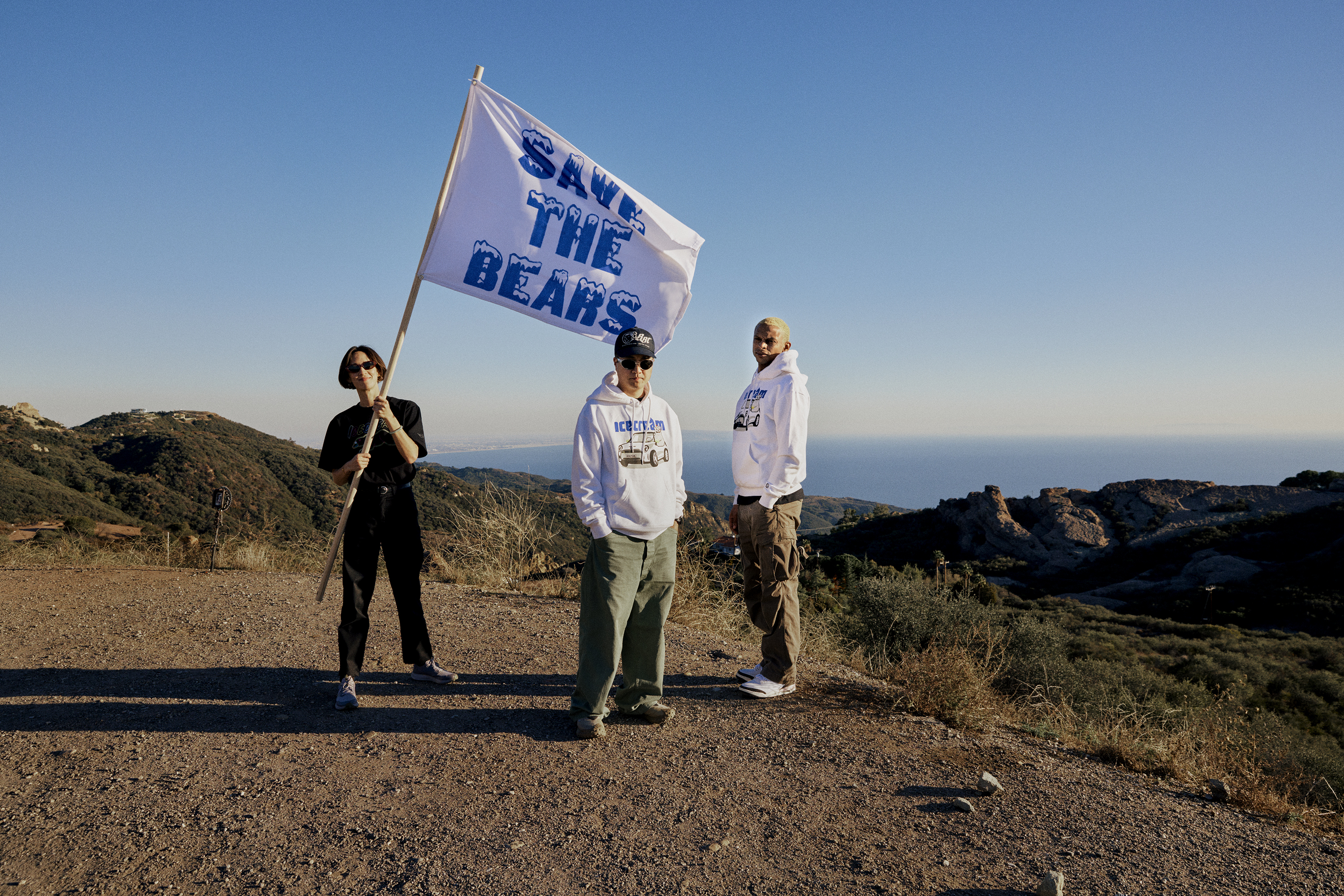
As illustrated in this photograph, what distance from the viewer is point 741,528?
4477mm

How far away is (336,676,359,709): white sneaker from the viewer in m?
3.99

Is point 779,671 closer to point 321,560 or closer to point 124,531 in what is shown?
point 321,560

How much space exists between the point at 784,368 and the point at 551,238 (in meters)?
1.89

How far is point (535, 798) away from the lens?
301 cm

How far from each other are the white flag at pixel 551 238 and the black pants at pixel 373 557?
145 centimetres

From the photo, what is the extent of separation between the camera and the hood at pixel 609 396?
364 cm

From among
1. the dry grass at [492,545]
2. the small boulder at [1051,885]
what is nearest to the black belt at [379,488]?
the small boulder at [1051,885]

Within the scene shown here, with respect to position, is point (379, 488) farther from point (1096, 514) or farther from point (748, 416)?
point (1096, 514)

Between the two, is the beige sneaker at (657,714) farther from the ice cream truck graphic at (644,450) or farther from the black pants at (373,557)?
the black pants at (373,557)

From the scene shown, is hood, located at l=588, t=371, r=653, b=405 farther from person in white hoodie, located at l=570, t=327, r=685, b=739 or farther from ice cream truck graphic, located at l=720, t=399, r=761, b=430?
ice cream truck graphic, located at l=720, t=399, r=761, b=430

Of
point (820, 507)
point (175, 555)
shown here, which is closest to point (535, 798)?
point (175, 555)

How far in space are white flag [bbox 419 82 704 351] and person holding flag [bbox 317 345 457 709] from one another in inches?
32.8

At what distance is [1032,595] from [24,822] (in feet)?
148

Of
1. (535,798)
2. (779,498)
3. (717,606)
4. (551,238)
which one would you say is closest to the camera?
(535,798)
